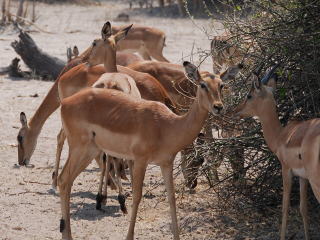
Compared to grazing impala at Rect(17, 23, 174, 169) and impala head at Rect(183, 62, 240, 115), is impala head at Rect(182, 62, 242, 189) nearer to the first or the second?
impala head at Rect(183, 62, 240, 115)

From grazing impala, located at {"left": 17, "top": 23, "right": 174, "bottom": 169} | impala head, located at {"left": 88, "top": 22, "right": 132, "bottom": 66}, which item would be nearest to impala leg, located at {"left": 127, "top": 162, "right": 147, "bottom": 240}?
grazing impala, located at {"left": 17, "top": 23, "right": 174, "bottom": 169}

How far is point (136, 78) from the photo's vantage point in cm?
916

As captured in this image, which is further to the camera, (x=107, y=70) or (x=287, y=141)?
(x=107, y=70)

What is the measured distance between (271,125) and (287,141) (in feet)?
1.10

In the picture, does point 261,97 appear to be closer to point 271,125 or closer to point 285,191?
point 271,125

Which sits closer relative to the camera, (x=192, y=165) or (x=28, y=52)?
(x=192, y=165)

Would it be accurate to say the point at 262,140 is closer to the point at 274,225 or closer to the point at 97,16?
the point at 274,225

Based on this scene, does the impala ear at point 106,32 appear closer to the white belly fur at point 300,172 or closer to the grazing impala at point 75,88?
the grazing impala at point 75,88

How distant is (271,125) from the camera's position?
22.5ft

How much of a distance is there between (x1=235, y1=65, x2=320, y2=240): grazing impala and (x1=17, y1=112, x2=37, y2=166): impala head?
3361 mm

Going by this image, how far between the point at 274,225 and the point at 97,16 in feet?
50.7

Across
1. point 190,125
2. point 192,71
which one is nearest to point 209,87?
point 192,71

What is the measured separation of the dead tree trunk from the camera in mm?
14156

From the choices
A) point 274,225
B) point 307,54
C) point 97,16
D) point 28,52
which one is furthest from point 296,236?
point 97,16
